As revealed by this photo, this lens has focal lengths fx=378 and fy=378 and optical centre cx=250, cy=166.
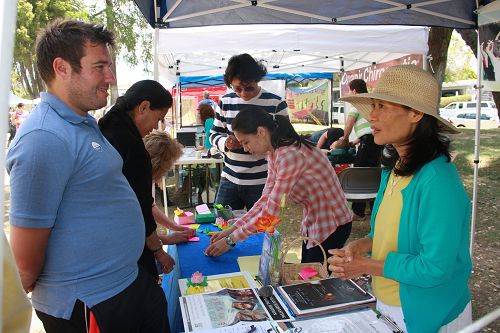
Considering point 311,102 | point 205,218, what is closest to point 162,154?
point 205,218

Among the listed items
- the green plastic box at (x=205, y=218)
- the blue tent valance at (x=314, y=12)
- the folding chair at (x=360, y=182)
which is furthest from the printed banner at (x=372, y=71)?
the green plastic box at (x=205, y=218)

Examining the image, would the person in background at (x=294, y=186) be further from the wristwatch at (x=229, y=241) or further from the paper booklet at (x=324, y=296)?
the paper booklet at (x=324, y=296)

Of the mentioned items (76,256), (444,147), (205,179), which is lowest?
(205,179)

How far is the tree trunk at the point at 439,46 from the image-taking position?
6.32m

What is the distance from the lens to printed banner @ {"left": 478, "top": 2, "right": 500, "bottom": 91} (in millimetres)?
2672

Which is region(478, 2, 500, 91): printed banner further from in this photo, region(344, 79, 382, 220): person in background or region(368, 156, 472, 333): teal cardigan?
region(368, 156, 472, 333): teal cardigan

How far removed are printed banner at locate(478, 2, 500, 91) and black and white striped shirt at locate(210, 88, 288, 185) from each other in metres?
1.55

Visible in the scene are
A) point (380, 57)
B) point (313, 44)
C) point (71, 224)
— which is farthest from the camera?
point (380, 57)

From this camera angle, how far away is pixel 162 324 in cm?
142

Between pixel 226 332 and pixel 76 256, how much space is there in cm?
51

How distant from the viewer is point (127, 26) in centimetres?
1305

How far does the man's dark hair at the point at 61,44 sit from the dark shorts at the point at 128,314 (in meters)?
0.73

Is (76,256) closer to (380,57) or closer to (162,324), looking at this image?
(162,324)

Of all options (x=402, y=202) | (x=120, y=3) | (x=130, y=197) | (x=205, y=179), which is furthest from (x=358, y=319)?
(x=120, y=3)
